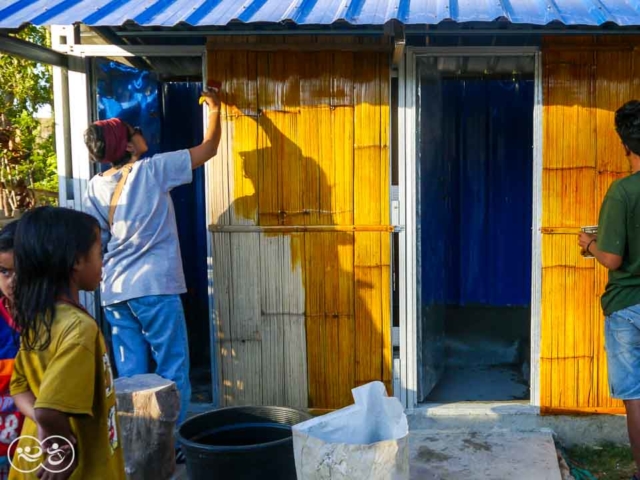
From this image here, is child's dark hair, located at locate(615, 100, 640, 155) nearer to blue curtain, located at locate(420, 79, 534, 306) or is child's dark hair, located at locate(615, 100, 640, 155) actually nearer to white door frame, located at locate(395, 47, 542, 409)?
white door frame, located at locate(395, 47, 542, 409)

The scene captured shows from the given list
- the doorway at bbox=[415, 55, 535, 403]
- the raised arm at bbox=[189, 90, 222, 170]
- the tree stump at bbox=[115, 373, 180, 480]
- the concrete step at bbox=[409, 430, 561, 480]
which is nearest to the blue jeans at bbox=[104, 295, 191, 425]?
the tree stump at bbox=[115, 373, 180, 480]

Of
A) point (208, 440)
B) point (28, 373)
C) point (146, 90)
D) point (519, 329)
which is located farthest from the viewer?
point (519, 329)

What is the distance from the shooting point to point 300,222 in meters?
4.20

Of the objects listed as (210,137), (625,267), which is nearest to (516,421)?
(625,267)

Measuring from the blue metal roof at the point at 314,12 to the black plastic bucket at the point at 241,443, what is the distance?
2.05 m

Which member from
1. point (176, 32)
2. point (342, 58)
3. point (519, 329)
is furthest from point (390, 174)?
point (519, 329)

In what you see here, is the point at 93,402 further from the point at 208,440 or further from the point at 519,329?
the point at 519,329

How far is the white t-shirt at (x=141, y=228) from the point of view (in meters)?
3.74

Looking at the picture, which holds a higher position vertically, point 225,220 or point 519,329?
point 225,220

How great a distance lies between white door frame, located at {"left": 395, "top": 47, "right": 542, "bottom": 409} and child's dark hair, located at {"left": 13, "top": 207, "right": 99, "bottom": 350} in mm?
2499

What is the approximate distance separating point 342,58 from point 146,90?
59.2 inches

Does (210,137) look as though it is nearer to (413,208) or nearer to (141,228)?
(141,228)

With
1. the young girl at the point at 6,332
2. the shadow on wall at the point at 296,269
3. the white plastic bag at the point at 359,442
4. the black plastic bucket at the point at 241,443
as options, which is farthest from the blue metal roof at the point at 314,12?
the black plastic bucket at the point at 241,443

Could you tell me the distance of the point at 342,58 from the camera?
410 cm
